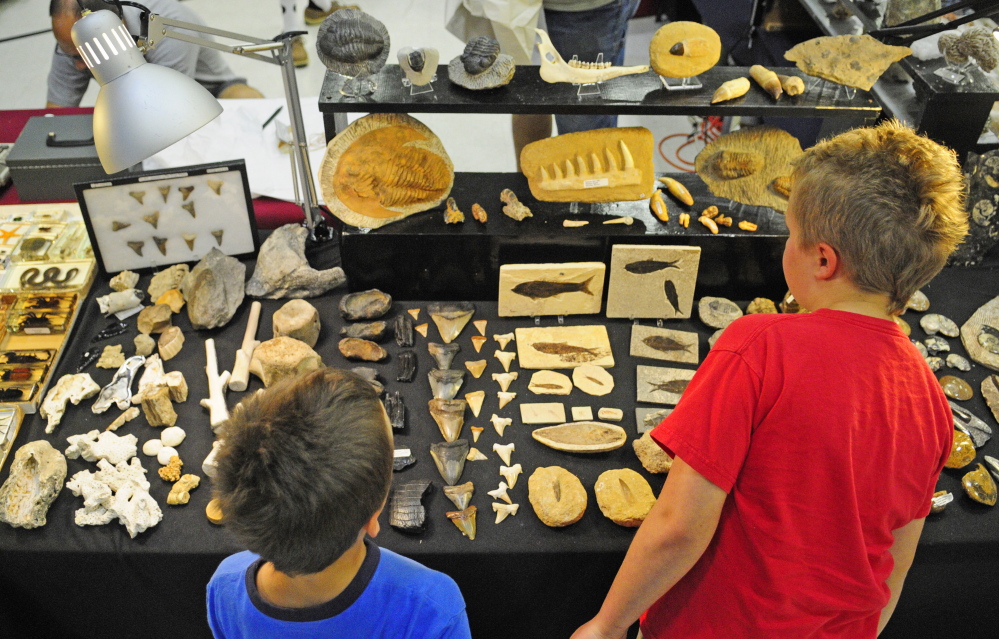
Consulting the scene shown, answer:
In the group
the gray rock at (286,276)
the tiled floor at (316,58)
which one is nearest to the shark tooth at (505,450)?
the gray rock at (286,276)

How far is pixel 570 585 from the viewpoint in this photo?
7.07 feet

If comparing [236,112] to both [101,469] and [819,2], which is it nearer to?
[101,469]

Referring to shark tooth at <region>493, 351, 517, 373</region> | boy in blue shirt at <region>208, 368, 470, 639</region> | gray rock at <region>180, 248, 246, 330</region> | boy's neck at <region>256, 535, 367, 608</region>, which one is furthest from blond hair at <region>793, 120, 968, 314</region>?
gray rock at <region>180, 248, 246, 330</region>

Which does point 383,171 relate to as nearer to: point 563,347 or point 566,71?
point 566,71

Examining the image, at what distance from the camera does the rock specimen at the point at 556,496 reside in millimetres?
2121

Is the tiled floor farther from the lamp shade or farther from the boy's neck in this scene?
the boy's neck

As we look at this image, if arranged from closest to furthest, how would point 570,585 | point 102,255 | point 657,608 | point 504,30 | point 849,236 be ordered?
point 849,236 < point 657,608 < point 570,585 < point 102,255 < point 504,30

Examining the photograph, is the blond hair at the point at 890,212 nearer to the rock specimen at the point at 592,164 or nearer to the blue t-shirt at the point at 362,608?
the blue t-shirt at the point at 362,608

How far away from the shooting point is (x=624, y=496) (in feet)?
7.14

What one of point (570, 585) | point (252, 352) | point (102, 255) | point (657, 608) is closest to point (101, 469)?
point (252, 352)

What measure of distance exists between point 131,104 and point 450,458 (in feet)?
4.23

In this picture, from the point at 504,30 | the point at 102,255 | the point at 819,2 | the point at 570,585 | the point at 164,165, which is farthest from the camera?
the point at 819,2

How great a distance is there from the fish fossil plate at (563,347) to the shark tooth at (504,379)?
65mm

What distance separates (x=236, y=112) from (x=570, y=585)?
10.2ft
